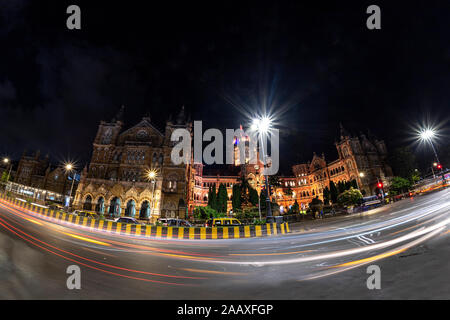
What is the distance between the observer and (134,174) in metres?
42.6

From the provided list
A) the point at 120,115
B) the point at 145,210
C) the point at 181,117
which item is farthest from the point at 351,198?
the point at 120,115

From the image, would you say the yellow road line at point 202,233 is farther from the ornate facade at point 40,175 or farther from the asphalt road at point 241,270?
the ornate facade at point 40,175

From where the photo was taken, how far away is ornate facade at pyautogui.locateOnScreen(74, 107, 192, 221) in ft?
115

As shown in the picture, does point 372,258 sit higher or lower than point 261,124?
lower

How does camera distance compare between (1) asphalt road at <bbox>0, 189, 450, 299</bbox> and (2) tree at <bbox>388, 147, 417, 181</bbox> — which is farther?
(2) tree at <bbox>388, 147, 417, 181</bbox>

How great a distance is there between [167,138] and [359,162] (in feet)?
180

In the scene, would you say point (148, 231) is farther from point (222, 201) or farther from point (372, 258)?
point (222, 201)

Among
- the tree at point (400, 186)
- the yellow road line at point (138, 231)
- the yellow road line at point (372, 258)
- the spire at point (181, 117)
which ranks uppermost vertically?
the spire at point (181, 117)

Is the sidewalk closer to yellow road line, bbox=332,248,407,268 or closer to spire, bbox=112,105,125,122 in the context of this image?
yellow road line, bbox=332,248,407,268

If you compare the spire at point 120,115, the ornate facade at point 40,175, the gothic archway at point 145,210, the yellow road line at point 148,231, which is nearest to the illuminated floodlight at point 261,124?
the yellow road line at point 148,231

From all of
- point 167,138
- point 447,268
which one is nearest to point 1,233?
point 447,268

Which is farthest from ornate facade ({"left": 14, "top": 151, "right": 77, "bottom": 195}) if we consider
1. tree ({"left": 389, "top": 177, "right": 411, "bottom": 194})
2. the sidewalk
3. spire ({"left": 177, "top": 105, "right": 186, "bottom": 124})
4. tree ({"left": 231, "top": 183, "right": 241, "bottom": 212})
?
tree ({"left": 389, "top": 177, "right": 411, "bottom": 194})

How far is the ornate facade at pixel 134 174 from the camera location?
35156mm
